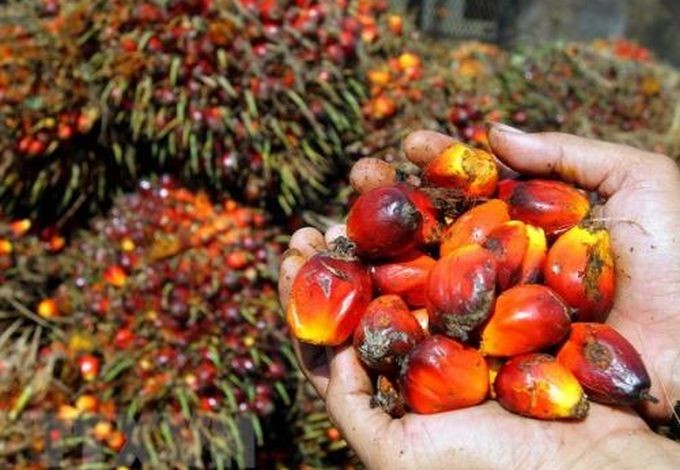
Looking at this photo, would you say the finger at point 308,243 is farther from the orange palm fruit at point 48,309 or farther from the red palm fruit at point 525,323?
the orange palm fruit at point 48,309

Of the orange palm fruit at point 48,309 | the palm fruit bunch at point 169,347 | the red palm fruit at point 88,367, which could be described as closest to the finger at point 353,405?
the palm fruit bunch at point 169,347

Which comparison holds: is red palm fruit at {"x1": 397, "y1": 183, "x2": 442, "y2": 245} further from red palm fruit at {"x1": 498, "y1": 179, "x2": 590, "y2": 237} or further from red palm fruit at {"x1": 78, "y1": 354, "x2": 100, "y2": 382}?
red palm fruit at {"x1": 78, "y1": 354, "x2": 100, "y2": 382}

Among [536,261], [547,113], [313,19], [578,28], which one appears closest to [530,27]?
[578,28]

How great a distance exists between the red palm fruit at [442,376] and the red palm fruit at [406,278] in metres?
0.13

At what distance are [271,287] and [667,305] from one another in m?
1.22

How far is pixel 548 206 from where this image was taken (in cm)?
151

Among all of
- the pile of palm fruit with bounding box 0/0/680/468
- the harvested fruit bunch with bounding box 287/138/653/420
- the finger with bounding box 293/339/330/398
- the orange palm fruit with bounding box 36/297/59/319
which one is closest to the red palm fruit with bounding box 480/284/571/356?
the harvested fruit bunch with bounding box 287/138/653/420

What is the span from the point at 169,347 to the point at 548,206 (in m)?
1.17

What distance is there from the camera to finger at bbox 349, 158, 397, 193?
168cm

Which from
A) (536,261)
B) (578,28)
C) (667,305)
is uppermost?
(536,261)

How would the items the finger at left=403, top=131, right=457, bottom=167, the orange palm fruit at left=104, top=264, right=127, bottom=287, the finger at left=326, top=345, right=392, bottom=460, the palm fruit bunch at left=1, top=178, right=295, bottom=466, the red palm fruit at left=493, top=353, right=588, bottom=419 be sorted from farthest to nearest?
the orange palm fruit at left=104, top=264, right=127, bottom=287
the palm fruit bunch at left=1, top=178, right=295, bottom=466
the finger at left=403, top=131, right=457, bottom=167
the finger at left=326, top=345, right=392, bottom=460
the red palm fruit at left=493, top=353, right=588, bottom=419

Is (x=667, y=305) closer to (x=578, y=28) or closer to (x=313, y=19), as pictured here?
(x=313, y=19)

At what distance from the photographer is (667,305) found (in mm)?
1558

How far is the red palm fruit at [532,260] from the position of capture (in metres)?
1.44
